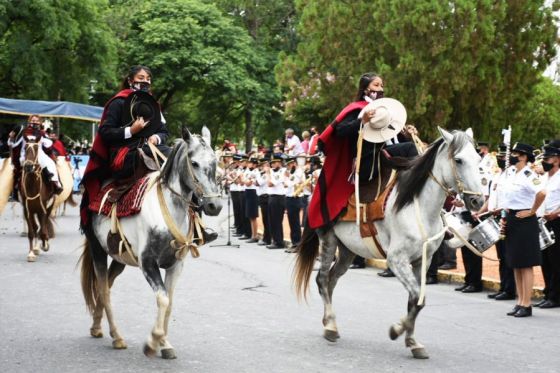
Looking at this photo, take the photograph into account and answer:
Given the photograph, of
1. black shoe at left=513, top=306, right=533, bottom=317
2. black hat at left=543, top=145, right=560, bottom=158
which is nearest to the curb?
black shoe at left=513, top=306, right=533, bottom=317

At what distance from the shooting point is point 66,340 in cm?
874

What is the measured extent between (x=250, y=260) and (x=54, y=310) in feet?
21.6

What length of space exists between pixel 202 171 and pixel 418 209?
7.20ft

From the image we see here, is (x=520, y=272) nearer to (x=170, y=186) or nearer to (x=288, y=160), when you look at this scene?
(x=170, y=186)

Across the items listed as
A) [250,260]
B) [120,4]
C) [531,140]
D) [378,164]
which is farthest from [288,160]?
[531,140]

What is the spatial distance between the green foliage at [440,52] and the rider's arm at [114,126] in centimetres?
2693

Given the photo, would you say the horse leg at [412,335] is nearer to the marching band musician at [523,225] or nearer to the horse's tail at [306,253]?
the horse's tail at [306,253]

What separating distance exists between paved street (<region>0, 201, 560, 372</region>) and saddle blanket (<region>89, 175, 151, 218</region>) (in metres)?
1.17

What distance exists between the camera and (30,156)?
16078mm

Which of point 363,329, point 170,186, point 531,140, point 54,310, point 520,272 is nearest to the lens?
point 170,186

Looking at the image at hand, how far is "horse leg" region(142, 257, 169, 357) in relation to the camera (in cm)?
773

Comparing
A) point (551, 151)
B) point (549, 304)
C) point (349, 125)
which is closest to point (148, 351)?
point (349, 125)

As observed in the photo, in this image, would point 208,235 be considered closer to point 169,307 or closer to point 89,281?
point 169,307

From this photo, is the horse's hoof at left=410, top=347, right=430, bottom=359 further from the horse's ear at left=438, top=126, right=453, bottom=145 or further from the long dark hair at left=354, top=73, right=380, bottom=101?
the long dark hair at left=354, top=73, right=380, bottom=101
